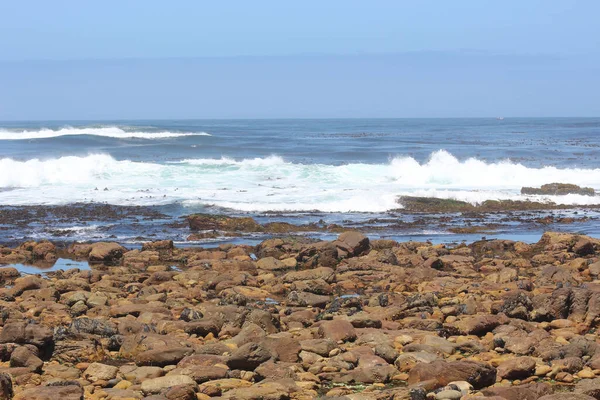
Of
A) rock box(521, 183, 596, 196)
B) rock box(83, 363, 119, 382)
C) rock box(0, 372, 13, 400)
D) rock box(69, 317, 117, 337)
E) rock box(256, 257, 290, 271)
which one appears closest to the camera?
rock box(0, 372, 13, 400)

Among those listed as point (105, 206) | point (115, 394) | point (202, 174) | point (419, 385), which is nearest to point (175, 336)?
point (115, 394)

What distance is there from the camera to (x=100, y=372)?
25.7 ft

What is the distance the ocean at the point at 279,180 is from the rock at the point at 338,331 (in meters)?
10.2

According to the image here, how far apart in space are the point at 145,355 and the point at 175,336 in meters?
1.12

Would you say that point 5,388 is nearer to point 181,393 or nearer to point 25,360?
point 25,360

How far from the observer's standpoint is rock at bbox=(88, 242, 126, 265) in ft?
52.1

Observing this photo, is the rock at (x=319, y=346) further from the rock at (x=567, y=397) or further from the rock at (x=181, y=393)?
the rock at (x=567, y=397)

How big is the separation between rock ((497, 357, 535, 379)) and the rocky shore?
2cm

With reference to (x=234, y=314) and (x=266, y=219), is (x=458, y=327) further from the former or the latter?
(x=266, y=219)

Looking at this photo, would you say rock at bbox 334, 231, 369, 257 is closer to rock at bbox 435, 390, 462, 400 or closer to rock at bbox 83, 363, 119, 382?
rock at bbox 83, 363, 119, 382

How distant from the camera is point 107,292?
40.8ft

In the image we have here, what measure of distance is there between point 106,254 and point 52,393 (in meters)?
9.37

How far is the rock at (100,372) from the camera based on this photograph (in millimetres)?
7762

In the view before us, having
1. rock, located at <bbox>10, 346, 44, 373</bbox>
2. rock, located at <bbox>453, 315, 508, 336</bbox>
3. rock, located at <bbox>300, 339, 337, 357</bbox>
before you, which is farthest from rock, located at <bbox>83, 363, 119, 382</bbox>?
rock, located at <bbox>453, 315, 508, 336</bbox>
